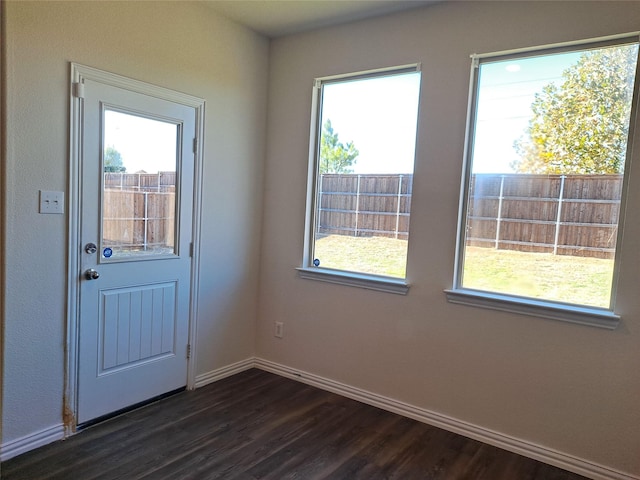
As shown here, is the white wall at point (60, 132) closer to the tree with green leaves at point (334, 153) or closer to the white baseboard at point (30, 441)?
the white baseboard at point (30, 441)

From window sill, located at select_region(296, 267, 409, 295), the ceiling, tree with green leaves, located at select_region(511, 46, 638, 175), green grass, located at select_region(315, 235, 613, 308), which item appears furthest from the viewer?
window sill, located at select_region(296, 267, 409, 295)

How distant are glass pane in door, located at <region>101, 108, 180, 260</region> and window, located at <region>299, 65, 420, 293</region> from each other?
3.42 ft

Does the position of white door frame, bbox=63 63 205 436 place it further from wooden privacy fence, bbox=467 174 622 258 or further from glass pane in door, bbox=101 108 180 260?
wooden privacy fence, bbox=467 174 622 258

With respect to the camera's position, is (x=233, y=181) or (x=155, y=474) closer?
(x=155, y=474)

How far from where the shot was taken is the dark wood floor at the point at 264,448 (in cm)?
220

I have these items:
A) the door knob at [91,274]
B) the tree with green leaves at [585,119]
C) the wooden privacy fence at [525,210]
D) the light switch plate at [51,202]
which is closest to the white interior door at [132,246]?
the door knob at [91,274]

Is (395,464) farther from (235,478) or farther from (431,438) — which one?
(235,478)

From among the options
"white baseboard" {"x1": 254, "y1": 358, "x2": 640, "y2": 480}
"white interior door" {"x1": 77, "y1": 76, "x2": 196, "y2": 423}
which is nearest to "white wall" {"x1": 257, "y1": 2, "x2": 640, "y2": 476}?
"white baseboard" {"x1": 254, "y1": 358, "x2": 640, "y2": 480}

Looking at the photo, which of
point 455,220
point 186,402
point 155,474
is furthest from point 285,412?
point 455,220

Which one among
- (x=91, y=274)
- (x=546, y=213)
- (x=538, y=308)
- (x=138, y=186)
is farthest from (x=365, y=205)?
(x=91, y=274)

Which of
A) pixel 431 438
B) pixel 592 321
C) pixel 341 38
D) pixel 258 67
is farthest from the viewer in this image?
pixel 258 67

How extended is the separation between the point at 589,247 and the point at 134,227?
2.66 meters

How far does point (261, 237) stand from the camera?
11.9 feet

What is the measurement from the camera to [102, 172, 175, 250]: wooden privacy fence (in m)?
2.57
